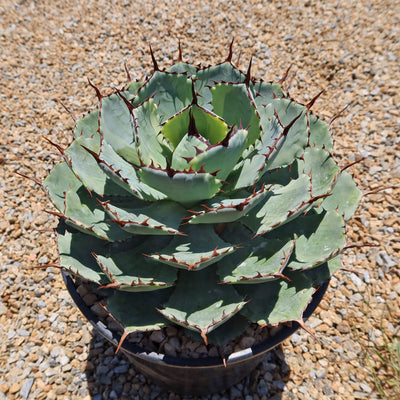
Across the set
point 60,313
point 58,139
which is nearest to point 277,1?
point 58,139

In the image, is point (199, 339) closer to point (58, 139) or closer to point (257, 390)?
point (257, 390)

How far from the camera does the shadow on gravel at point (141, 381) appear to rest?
1.82 m

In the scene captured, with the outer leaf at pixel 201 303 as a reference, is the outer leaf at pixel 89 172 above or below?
above

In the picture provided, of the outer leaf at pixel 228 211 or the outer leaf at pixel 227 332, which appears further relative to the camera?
the outer leaf at pixel 227 332

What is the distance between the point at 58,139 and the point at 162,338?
1801 mm

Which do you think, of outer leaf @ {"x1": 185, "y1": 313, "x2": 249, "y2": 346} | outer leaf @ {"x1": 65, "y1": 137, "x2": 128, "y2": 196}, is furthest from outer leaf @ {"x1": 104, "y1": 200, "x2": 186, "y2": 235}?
outer leaf @ {"x1": 185, "y1": 313, "x2": 249, "y2": 346}

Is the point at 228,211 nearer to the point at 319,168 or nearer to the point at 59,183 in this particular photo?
the point at 319,168

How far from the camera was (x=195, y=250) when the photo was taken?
1127 mm

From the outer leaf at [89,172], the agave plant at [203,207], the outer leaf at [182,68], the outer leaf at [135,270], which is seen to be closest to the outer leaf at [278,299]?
the agave plant at [203,207]

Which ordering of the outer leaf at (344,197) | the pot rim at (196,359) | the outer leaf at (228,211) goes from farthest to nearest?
1. the outer leaf at (344,197)
2. the pot rim at (196,359)
3. the outer leaf at (228,211)

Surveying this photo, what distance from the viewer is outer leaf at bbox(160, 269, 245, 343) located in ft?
3.50

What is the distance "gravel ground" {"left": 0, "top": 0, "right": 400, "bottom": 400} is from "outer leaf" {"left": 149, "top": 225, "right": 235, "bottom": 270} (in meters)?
1.02

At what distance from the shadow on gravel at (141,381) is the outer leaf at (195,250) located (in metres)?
1.00

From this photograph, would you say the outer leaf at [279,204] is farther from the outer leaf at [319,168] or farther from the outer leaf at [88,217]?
the outer leaf at [88,217]
